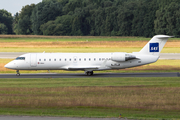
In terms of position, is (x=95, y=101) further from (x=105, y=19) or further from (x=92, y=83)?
(x=105, y=19)

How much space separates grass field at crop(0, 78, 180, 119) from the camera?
16375mm

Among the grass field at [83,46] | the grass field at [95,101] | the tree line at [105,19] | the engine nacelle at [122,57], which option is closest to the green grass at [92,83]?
the grass field at [95,101]

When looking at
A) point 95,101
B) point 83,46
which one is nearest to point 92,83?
point 95,101

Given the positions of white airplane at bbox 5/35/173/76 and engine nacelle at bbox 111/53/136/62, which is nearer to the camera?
engine nacelle at bbox 111/53/136/62

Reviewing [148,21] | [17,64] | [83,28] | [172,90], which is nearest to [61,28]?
[83,28]

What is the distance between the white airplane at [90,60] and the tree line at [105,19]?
7960cm

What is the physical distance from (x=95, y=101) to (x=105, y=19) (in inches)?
5001

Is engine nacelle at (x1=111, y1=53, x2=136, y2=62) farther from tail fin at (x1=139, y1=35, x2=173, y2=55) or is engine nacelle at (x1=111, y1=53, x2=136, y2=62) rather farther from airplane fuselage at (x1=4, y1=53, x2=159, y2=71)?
tail fin at (x1=139, y1=35, x2=173, y2=55)

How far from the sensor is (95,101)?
1936cm

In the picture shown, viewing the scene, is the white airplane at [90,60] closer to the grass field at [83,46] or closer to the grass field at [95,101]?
the grass field at [95,101]

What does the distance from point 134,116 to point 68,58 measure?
20.3m

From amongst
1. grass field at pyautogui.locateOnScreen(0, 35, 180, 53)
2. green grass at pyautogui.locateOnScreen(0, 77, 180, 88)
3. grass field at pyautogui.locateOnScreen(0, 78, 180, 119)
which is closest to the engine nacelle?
green grass at pyautogui.locateOnScreen(0, 77, 180, 88)

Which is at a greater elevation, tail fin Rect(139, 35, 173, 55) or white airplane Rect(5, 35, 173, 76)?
tail fin Rect(139, 35, 173, 55)

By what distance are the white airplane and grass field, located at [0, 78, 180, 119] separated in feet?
30.2
